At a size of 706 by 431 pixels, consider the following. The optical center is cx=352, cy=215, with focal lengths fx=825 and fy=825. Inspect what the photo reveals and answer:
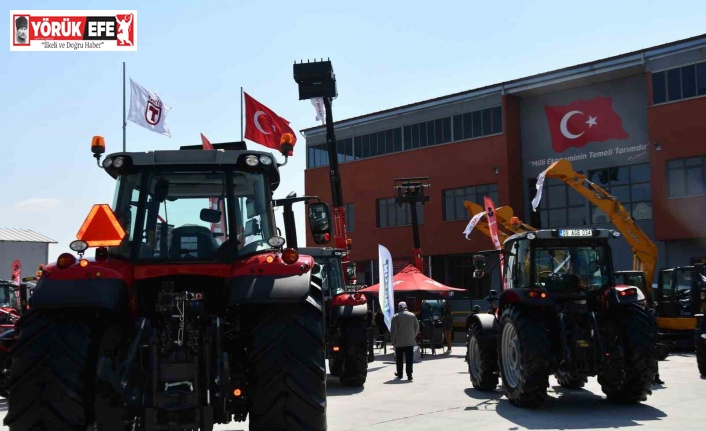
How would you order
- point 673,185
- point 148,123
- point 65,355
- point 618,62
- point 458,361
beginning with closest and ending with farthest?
point 65,355
point 458,361
point 148,123
point 673,185
point 618,62

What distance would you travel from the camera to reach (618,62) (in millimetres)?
36344

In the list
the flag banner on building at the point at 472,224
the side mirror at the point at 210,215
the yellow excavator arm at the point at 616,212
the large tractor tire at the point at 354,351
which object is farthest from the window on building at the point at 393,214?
the side mirror at the point at 210,215

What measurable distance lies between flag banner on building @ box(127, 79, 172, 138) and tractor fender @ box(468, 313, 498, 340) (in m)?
14.3

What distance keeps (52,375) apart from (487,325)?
31.1ft

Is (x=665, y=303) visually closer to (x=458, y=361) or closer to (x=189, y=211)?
(x=458, y=361)

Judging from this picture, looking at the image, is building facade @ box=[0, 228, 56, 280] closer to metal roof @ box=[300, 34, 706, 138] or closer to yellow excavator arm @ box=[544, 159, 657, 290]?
metal roof @ box=[300, 34, 706, 138]

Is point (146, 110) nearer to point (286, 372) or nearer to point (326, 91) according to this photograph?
point (326, 91)

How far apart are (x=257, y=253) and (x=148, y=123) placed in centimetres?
1949

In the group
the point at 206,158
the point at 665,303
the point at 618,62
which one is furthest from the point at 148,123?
the point at 618,62

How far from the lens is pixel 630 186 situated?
121 feet

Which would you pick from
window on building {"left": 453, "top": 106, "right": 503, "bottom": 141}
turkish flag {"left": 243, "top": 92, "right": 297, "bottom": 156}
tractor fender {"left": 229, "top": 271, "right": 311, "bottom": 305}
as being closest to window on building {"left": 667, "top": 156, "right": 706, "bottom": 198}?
window on building {"left": 453, "top": 106, "right": 503, "bottom": 141}

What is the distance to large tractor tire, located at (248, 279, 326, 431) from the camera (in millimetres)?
6234

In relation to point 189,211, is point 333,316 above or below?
below

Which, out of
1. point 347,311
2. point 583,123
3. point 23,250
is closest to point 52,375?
point 347,311
